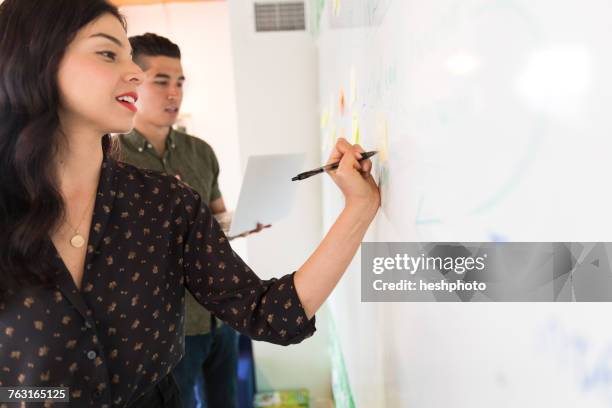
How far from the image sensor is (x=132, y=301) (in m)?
0.86

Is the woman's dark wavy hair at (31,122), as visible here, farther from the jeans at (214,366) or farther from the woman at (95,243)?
the jeans at (214,366)

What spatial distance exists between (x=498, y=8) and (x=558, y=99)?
0.12 m

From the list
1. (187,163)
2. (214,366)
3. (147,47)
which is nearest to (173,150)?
(187,163)

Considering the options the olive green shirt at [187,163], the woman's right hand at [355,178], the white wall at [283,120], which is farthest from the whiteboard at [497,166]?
the white wall at [283,120]

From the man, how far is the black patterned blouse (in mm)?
613

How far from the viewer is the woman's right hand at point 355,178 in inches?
31.7

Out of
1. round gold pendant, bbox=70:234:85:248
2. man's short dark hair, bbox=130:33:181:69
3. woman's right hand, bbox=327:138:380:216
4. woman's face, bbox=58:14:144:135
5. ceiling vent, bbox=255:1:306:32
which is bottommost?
round gold pendant, bbox=70:234:85:248

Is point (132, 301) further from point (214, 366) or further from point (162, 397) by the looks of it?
point (214, 366)

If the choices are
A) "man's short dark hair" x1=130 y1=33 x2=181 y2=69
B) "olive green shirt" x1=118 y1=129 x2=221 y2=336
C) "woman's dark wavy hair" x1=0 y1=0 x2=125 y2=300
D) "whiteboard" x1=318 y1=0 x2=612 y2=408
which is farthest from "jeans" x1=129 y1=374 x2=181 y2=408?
"man's short dark hair" x1=130 y1=33 x2=181 y2=69

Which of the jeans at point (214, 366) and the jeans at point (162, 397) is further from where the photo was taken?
the jeans at point (214, 366)

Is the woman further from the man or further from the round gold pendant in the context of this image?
the man

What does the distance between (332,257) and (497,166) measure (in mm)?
439

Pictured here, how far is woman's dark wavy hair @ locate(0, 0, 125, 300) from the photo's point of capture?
800 millimetres

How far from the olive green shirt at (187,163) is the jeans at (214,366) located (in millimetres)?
66
